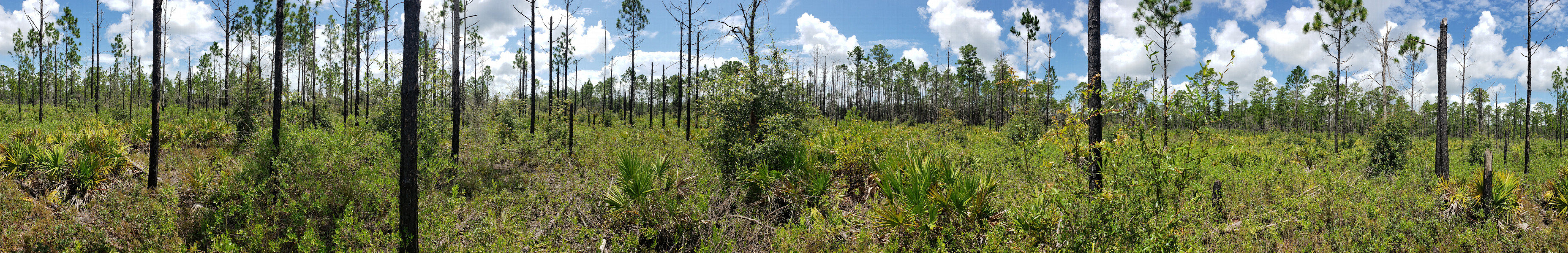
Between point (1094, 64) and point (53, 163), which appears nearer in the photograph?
point (1094, 64)

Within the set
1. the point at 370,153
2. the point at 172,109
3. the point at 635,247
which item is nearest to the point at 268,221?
the point at 370,153

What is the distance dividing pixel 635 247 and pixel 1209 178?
917 centimetres

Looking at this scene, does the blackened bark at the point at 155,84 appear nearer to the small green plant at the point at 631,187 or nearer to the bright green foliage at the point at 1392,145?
the small green plant at the point at 631,187

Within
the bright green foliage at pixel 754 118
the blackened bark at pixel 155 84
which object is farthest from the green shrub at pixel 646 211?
the blackened bark at pixel 155 84

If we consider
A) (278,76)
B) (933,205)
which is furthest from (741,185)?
(278,76)

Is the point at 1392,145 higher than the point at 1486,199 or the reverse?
higher

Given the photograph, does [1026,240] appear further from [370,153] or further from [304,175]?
[370,153]

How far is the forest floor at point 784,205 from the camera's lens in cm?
445

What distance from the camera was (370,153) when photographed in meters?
10.1

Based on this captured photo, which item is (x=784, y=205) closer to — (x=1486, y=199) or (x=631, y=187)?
(x=631, y=187)

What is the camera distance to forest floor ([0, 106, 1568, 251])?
4.45 meters

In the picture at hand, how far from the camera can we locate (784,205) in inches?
321

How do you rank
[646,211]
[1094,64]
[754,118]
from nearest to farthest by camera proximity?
[1094,64], [646,211], [754,118]

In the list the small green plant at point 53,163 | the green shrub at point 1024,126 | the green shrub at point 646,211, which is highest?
the green shrub at point 1024,126
